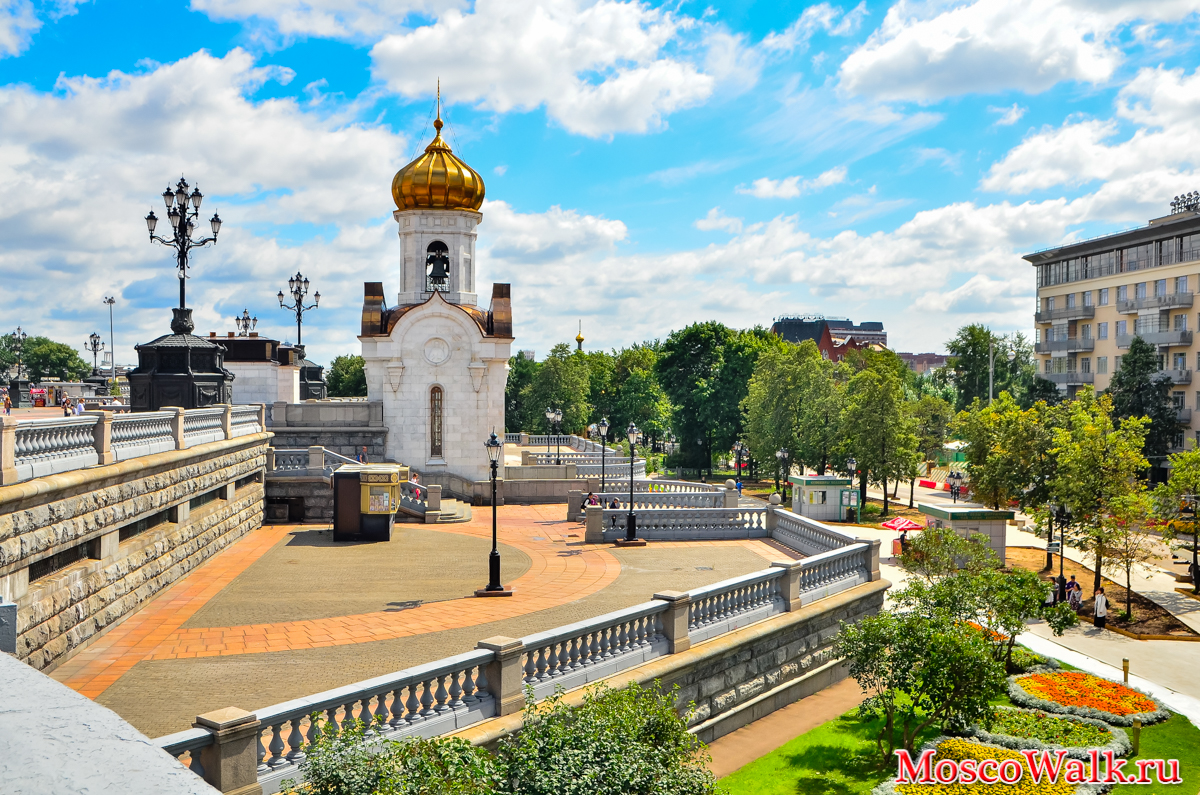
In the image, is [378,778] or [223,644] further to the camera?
[223,644]

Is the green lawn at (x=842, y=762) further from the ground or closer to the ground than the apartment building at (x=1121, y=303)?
closer to the ground

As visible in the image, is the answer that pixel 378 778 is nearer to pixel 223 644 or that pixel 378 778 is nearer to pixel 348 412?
pixel 223 644

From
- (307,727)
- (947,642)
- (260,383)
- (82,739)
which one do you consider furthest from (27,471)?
(260,383)

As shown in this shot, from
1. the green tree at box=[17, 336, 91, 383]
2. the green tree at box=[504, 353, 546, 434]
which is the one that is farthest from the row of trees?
the green tree at box=[504, 353, 546, 434]

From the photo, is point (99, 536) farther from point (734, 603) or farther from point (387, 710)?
point (734, 603)

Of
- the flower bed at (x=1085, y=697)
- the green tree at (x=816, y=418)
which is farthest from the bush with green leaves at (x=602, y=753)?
the green tree at (x=816, y=418)

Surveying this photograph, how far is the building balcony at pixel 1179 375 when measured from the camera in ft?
185

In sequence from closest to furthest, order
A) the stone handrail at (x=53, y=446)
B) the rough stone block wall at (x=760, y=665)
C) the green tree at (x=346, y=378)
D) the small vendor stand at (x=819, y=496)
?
the stone handrail at (x=53, y=446) → the rough stone block wall at (x=760, y=665) → the small vendor stand at (x=819, y=496) → the green tree at (x=346, y=378)

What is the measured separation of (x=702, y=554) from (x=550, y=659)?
40.5 feet

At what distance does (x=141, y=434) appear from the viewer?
1816 centimetres

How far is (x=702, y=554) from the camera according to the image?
24281 mm

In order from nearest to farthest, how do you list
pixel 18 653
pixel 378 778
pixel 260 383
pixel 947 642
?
pixel 378 778, pixel 18 653, pixel 947 642, pixel 260 383

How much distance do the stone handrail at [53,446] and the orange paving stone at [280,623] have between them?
3102mm

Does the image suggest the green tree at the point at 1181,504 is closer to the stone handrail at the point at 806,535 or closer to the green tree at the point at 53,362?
the stone handrail at the point at 806,535
